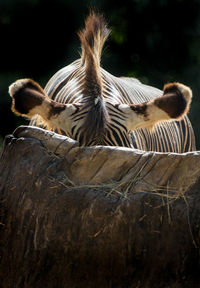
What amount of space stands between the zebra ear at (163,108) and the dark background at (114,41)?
666 centimetres

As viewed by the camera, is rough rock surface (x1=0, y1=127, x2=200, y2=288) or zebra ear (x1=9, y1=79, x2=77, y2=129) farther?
zebra ear (x1=9, y1=79, x2=77, y2=129)

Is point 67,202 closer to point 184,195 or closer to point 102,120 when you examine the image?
point 184,195

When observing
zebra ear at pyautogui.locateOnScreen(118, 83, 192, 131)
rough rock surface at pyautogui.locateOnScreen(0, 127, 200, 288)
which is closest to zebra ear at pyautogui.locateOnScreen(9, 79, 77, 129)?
zebra ear at pyautogui.locateOnScreen(118, 83, 192, 131)

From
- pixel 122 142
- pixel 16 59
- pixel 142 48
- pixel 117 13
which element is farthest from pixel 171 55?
pixel 122 142

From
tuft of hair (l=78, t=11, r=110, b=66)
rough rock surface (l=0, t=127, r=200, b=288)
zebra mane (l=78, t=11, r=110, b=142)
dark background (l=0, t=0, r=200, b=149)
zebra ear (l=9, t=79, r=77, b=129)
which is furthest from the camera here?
dark background (l=0, t=0, r=200, b=149)

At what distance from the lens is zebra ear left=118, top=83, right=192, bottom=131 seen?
430cm

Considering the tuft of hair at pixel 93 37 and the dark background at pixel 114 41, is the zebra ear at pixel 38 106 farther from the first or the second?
the dark background at pixel 114 41

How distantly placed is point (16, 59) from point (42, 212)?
822 centimetres

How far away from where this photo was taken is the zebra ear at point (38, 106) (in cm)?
436

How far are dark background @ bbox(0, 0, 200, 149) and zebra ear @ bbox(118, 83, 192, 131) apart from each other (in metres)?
6.66

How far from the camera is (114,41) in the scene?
11.6m

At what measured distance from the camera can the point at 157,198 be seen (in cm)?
324

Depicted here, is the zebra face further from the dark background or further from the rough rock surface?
the dark background

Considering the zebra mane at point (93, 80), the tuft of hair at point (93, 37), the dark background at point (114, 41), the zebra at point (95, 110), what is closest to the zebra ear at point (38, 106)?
the zebra at point (95, 110)
